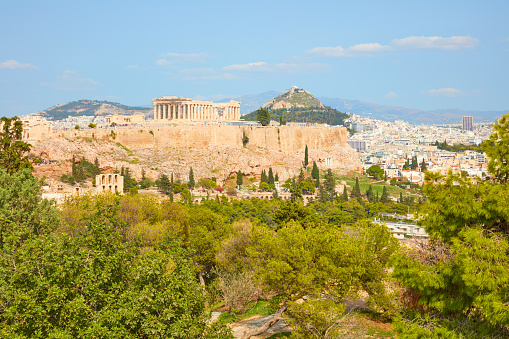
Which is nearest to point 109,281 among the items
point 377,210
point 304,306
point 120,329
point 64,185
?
point 120,329

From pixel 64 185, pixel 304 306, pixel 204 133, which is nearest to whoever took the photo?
pixel 304 306

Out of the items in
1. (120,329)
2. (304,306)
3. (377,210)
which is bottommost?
(377,210)

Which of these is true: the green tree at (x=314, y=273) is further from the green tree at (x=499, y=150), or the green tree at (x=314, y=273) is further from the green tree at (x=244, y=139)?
the green tree at (x=244, y=139)

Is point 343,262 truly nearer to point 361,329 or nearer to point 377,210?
point 361,329

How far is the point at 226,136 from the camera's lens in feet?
248

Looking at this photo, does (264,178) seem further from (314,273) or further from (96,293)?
(96,293)

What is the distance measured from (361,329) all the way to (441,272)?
3.32 metres

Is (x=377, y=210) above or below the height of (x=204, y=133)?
below

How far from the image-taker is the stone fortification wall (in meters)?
68.6

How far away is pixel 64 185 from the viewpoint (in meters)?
52.5

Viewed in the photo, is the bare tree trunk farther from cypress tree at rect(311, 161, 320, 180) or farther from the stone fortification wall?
cypress tree at rect(311, 161, 320, 180)

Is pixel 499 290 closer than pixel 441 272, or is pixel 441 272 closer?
pixel 499 290

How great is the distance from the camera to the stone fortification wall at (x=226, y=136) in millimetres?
68625

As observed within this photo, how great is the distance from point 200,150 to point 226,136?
5.41 meters
